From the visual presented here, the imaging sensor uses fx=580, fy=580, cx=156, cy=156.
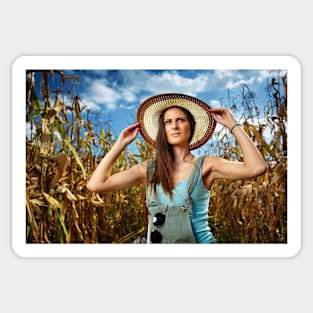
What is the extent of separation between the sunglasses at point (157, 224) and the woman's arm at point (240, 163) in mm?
314

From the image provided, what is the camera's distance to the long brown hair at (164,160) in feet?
8.73

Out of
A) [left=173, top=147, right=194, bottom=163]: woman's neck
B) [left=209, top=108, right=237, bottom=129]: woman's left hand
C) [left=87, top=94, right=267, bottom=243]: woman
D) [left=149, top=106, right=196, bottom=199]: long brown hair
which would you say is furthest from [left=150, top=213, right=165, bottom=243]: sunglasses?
[left=209, top=108, right=237, bottom=129]: woman's left hand

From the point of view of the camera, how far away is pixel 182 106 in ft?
8.75

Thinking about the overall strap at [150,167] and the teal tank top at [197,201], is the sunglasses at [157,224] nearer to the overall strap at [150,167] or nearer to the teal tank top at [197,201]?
the teal tank top at [197,201]

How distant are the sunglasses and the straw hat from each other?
1.09 feet

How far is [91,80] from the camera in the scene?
2.66 meters

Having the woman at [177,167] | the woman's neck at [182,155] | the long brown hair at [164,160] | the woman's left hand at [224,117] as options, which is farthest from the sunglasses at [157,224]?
the woman's left hand at [224,117]

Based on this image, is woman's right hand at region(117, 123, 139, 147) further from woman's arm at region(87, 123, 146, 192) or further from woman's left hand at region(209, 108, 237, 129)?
woman's left hand at region(209, 108, 237, 129)

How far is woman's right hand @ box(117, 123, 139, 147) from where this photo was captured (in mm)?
2664

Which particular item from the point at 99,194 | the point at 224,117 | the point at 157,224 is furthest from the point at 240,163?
the point at 99,194
